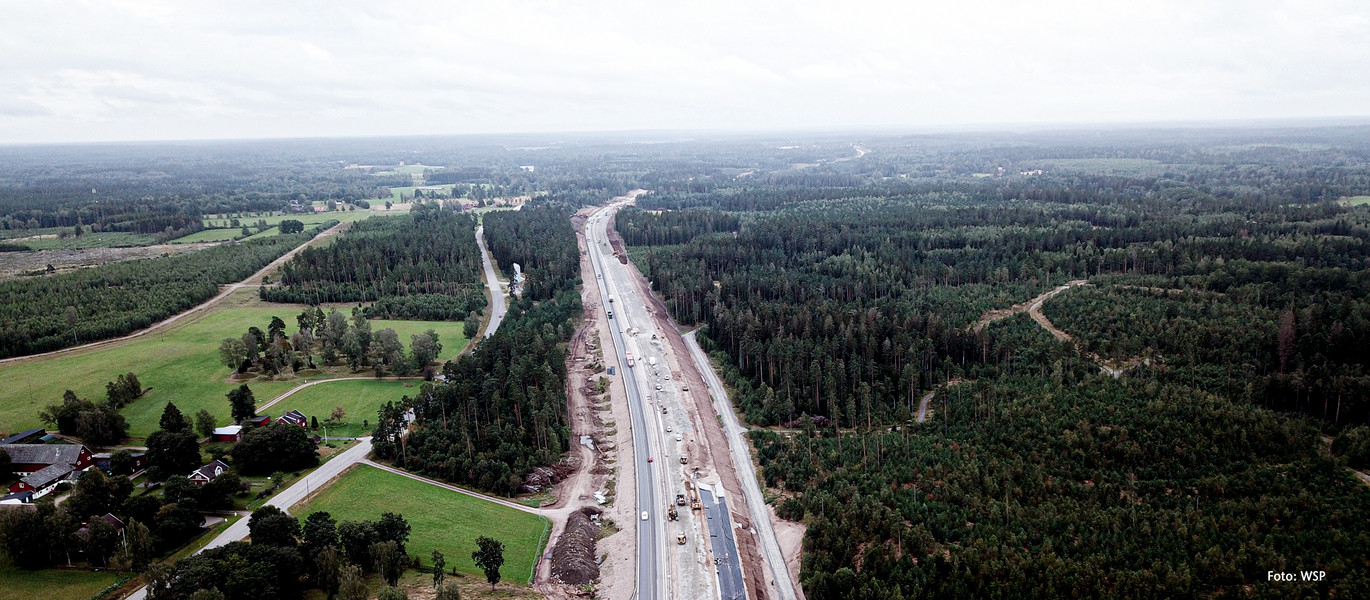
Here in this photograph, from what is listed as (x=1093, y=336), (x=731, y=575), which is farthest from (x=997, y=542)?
(x=1093, y=336)

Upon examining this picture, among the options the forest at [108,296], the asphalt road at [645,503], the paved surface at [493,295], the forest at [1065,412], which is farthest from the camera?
the paved surface at [493,295]

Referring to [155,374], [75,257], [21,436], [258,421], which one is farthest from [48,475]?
[75,257]

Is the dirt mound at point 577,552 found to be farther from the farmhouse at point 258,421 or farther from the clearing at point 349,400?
the farmhouse at point 258,421

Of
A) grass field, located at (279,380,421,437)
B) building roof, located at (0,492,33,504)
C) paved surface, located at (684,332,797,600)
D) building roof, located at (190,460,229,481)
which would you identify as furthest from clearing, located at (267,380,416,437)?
paved surface, located at (684,332,797,600)

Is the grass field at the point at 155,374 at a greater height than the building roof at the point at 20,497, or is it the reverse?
the grass field at the point at 155,374

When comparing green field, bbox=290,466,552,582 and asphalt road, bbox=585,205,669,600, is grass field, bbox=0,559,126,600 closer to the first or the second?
green field, bbox=290,466,552,582

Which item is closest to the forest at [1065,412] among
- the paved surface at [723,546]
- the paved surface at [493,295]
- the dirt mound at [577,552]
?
the paved surface at [723,546]

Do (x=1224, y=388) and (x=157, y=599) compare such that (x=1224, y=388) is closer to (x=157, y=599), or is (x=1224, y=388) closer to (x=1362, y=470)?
(x=1362, y=470)

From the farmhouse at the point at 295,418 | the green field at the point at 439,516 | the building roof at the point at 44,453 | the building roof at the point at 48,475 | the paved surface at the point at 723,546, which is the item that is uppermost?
the building roof at the point at 44,453
